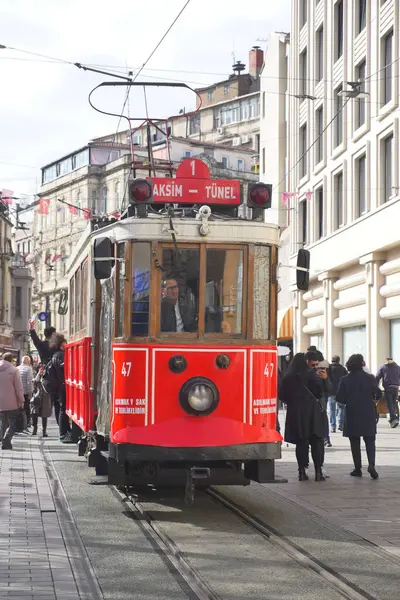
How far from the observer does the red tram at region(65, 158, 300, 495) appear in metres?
11.1

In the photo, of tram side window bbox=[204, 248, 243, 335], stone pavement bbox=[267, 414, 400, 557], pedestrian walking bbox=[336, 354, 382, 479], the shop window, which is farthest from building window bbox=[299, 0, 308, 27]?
tram side window bbox=[204, 248, 243, 335]

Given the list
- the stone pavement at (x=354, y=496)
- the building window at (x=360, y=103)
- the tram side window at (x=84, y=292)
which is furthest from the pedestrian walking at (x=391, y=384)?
the tram side window at (x=84, y=292)

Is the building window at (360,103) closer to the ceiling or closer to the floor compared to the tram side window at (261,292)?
closer to the ceiling

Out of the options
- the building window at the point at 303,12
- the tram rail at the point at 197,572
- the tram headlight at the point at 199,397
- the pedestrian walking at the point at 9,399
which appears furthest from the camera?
the building window at the point at 303,12

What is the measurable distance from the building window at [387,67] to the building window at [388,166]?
111 centimetres

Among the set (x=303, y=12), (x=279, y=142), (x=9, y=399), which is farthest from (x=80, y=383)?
(x=279, y=142)

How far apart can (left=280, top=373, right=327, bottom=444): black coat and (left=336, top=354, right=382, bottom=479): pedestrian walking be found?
37 cm

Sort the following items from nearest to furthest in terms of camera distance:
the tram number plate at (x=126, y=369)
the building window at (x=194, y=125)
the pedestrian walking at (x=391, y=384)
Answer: the tram number plate at (x=126, y=369) < the pedestrian walking at (x=391, y=384) < the building window at (x=194, y=125)

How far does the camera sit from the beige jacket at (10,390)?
19250 millimetres

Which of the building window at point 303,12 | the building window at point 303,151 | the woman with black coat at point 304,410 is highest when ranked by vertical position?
the building window at point 303,12

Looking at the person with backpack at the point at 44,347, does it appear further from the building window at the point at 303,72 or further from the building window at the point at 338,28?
the building window at the point at 303,72

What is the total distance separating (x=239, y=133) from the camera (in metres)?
93.4

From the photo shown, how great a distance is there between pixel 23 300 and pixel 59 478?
7574cm

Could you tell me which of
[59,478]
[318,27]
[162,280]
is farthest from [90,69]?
[318,27]
